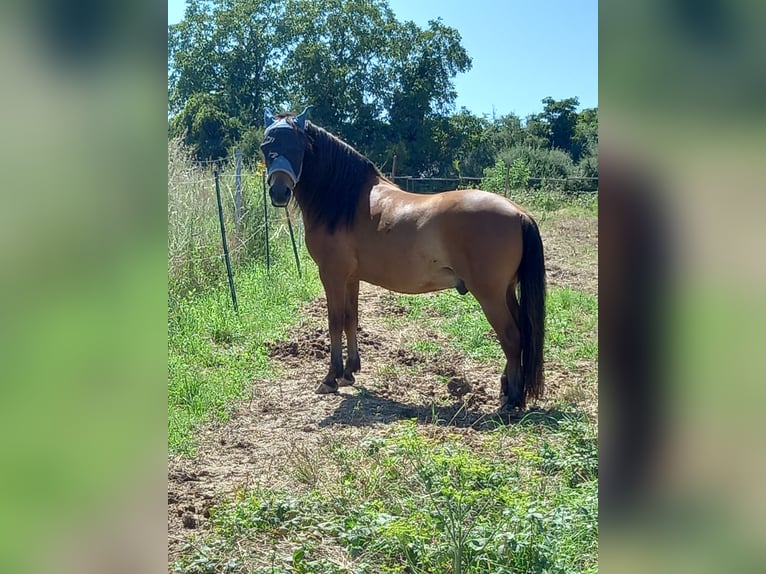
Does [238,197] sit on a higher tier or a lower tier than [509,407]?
higher

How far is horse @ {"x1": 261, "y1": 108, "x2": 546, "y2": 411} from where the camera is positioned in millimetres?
4055

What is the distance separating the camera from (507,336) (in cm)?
415

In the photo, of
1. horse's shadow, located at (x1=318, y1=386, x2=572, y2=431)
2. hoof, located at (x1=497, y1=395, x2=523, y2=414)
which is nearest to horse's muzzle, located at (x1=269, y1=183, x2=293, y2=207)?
horse's shadow, located at (x1=318, y1=386, x2=572, y2=431)

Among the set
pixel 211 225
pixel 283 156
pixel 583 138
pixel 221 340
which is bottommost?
pixel 221 340

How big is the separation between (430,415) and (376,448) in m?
0.87

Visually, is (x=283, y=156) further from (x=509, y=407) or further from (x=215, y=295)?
(x=215, y=295)

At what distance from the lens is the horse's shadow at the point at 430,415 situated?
3.76m

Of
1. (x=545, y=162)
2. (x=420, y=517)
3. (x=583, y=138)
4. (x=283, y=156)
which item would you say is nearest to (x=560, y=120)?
(x=583, y=138)

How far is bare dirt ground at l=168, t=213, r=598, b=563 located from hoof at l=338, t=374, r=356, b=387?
0.06 meters

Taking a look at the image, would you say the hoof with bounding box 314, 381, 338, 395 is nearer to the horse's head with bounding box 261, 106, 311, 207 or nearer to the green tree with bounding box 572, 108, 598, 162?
the horse's head with bounding box 261, 106, 311, 207

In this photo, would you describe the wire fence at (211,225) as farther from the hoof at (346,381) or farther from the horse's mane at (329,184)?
the hoof at (346,381)
